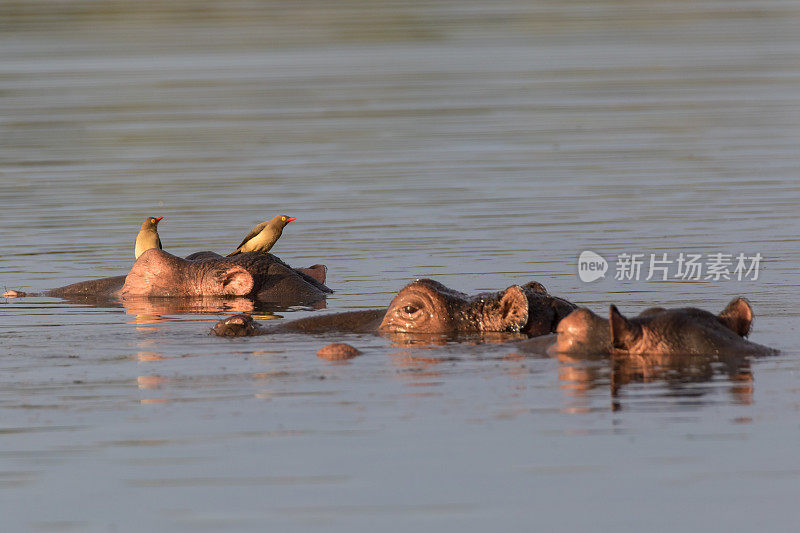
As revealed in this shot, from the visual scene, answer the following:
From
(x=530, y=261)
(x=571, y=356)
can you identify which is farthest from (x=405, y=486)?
(x=530, y=261)

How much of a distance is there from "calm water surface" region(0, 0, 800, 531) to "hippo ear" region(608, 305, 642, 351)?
21 cm

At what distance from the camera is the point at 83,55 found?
52125 mm

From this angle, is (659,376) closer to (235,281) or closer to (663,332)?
(663,332)

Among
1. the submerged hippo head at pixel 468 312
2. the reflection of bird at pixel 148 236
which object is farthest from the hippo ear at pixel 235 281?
the submerged hippo head at pixel 468 312

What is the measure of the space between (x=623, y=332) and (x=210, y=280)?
17.9 feet

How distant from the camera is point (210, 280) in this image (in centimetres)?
1391

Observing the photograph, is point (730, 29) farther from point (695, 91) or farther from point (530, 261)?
point (530, 261)

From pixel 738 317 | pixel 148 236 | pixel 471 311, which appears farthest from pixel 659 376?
pixel 148 236

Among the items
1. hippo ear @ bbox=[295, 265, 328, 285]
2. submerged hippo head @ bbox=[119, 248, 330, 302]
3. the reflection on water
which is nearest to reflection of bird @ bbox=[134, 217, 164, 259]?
submerged hippo head @ bbox=[119, 248, 330, 302]

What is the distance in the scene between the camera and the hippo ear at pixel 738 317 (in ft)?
31.2

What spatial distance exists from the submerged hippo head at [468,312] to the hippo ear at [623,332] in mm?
1136

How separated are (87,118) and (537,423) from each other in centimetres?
2456

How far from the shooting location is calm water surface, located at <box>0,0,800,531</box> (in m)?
7.10

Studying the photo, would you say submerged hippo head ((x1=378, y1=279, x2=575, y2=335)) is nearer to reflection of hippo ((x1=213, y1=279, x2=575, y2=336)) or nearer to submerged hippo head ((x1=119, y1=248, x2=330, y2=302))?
reflection of hippo ((x1=213, y1=279, x2=575, y2=336))
